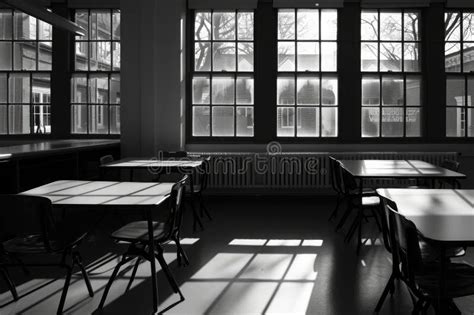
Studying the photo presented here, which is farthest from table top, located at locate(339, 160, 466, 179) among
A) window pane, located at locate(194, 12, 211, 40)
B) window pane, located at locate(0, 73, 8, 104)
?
window pane, located at locate(0, 73, 8, 104)

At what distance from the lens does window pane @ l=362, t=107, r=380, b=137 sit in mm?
9336

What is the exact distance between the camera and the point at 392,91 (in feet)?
30.6

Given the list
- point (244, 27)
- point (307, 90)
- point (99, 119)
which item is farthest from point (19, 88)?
point (307, 90)

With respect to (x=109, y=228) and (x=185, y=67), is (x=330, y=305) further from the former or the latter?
(x=185, y=67)

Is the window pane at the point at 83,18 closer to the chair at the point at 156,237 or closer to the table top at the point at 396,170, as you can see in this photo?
the table top at the point at 396,170

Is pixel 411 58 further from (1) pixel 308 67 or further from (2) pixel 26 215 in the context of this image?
(2) pixel 26 215

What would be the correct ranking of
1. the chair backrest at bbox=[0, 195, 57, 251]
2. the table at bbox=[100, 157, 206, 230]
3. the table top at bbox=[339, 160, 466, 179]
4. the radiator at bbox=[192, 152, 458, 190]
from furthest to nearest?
the radiator at bbox=[192, 152, 458, 190] < the table at bbox=[100, 157, 206, 230] < the table top at bbox=[339, 160, 466, 179] < the chair backrest at bbox=[0, 195, 57, 251]

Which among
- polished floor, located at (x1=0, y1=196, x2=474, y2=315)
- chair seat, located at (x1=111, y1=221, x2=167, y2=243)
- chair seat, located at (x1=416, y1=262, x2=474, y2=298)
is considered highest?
chair seat, located at (x1=111, y1=221, x2=167, y2=243)

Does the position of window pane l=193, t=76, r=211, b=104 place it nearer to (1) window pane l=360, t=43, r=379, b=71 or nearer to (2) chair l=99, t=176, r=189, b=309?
(1) window pane l=360, t=43, r=379, b=71

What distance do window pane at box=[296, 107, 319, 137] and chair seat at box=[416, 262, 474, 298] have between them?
20.1ft

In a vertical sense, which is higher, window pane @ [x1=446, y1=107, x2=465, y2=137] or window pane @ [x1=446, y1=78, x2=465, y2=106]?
window pane @ [x1=446, y1=78, x2=465, y2=106]

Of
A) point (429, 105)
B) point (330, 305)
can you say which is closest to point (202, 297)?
point (330, 305)

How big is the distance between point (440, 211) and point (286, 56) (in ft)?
20.7

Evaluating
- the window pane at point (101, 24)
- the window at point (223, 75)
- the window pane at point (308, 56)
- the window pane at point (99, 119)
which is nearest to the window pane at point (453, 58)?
the window pane at point (308, 56)
